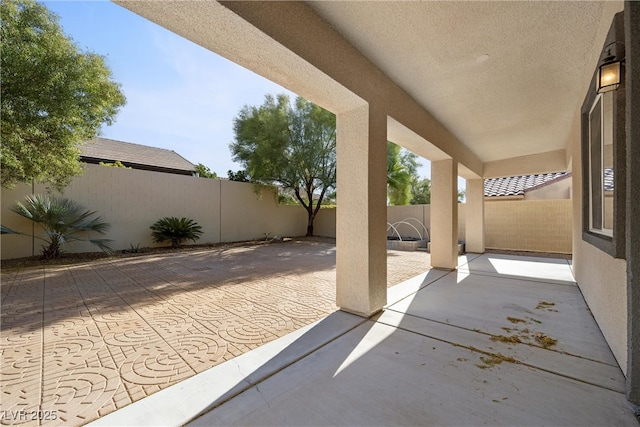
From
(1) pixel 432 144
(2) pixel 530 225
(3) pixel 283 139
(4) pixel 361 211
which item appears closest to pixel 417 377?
(4) pixel 361 211

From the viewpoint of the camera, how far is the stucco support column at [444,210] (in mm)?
5523

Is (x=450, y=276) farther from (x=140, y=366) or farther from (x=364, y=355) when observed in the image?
(x=140, y=366)

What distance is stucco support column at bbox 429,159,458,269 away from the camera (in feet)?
18.1

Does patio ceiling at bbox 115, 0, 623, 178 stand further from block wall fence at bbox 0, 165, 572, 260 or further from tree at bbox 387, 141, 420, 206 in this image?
tree at bbox 387, 141, 420, 206

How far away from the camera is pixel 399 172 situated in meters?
14.3

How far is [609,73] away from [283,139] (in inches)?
418

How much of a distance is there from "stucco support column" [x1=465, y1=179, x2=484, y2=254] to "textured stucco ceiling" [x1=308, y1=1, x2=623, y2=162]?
3814 mm

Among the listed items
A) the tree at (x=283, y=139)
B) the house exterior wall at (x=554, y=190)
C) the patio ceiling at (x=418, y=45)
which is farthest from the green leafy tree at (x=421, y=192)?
the patio ceiling at (x=418, y=45)

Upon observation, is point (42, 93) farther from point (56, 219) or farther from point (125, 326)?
point (125, 326)

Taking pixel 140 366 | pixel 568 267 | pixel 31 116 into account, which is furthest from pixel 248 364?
pixel 568 267

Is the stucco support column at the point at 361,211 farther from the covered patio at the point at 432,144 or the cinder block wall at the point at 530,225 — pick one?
the cinder block wall at the point at 530,225

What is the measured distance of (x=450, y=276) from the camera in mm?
5074

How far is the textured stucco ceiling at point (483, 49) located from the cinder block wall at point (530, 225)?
16.9 feet

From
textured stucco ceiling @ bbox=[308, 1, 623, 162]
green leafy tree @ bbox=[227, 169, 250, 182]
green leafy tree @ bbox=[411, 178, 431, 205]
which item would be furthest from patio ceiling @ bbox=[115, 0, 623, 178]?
green leafy tree @ bbox=[411, 178, 431, 205]
